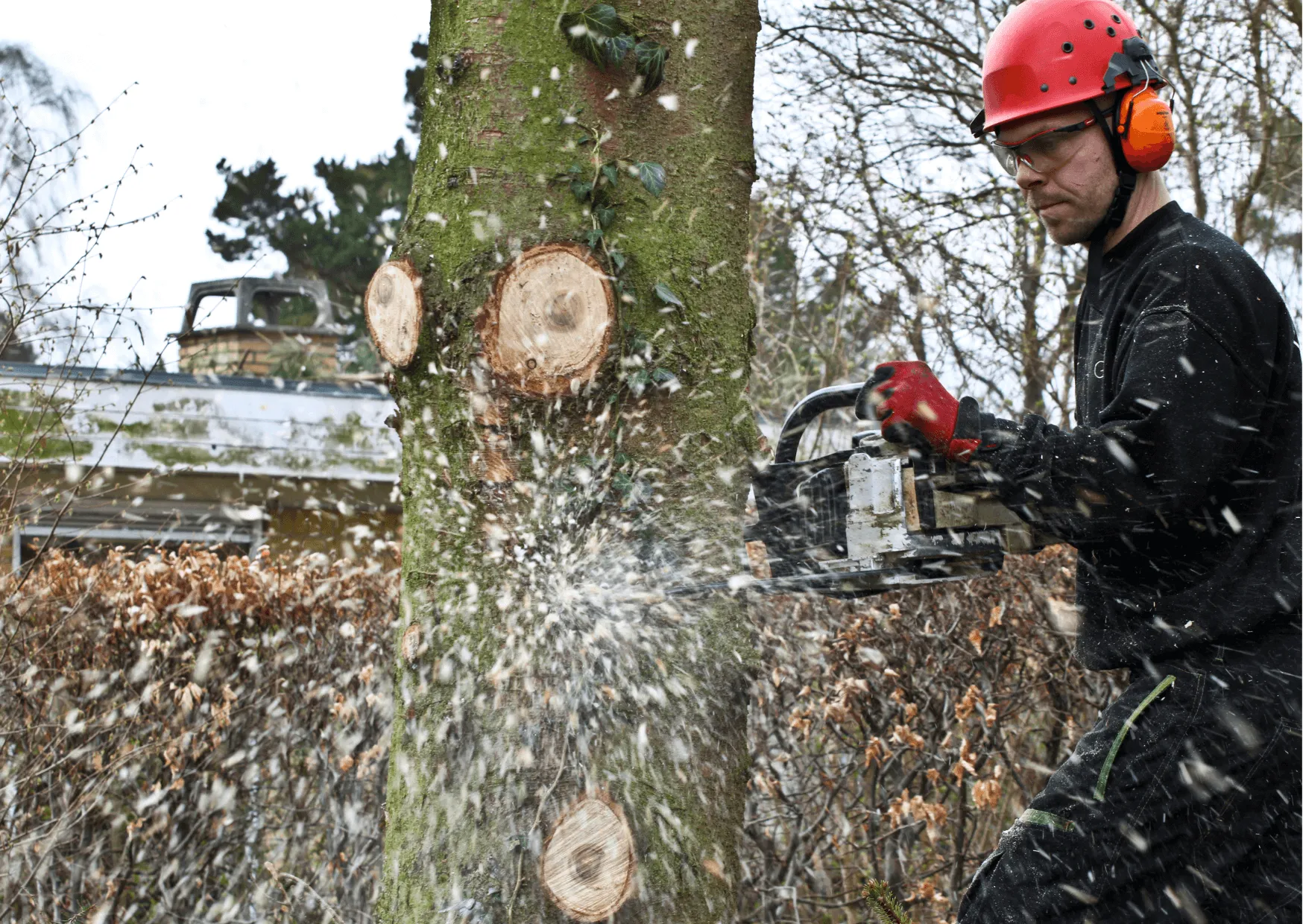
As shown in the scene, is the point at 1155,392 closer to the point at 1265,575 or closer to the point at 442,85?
the point at 1265,575

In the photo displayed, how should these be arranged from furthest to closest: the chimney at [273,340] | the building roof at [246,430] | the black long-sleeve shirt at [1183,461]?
the chimney at [273,340] < the building roof at [246,430] < the black long-sleeve shirt at [1183,461]

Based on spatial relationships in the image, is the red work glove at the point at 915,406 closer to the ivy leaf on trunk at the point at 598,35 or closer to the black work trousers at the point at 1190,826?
the black work trousers at the point at 1190,826

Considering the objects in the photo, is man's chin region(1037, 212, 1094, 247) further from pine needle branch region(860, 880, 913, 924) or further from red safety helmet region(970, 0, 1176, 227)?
pine needle branch region(860, 880, 913, 924)

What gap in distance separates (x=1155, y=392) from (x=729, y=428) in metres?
0.86

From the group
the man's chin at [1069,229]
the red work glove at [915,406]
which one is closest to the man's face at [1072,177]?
the man's chin at [1069,229]

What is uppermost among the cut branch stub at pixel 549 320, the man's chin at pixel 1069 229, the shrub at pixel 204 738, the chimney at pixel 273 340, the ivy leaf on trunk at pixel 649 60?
the chimney at pixel 273 340

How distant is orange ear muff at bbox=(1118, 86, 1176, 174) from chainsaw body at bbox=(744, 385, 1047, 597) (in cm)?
65

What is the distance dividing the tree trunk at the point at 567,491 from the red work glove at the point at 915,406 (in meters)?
0.40

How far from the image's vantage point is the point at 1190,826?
5.85 ft

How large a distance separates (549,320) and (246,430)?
7.00 meters

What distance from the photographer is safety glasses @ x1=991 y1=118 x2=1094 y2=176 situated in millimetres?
2135

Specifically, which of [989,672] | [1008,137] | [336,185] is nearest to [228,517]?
[989,672]

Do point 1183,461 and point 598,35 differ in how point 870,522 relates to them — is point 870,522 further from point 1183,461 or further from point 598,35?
point 598,35

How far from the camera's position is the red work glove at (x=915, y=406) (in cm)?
205
